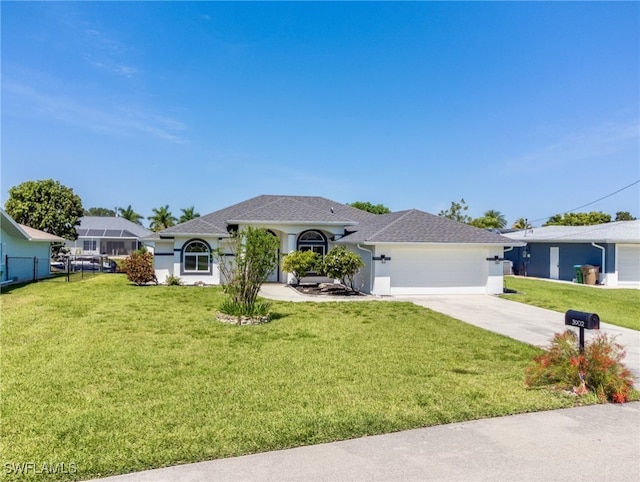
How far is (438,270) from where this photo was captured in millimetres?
18266

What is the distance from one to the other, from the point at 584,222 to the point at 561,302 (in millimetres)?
37387

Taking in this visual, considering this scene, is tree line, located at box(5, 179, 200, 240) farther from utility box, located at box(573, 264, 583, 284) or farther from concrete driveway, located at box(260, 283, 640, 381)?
utility box, located at box(573, 264, 583, 284)

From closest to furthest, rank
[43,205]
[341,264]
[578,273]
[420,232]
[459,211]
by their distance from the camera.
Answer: [341,264] → [420,232] → [578,273] → [43,205] → [459,211]

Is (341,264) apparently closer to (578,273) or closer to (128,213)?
(578,273)

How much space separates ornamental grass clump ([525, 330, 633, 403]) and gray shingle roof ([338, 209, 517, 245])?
1132 cm

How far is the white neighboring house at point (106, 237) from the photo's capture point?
1844 inches

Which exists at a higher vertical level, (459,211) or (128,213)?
(128,213)

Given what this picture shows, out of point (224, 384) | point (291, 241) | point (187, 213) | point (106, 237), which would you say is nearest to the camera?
point (224, 384)

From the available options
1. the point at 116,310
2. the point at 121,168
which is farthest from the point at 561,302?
the point at 121,168

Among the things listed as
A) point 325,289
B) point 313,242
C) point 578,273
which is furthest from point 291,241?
point 578,273

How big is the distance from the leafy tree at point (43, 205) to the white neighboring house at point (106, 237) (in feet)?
48.5

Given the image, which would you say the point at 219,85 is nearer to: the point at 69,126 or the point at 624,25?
the point at 69,126

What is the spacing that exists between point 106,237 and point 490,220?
1918 inches

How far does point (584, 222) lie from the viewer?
151 ft
